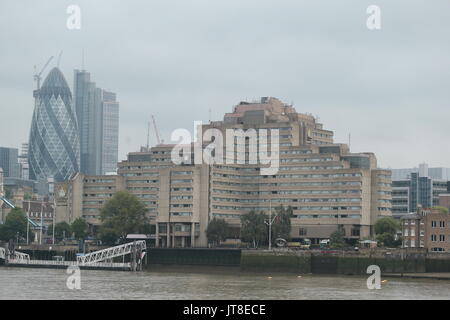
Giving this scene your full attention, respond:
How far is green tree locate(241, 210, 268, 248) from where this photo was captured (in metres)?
174

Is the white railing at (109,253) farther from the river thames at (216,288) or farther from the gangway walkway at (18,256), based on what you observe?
the river thames at (216,288)

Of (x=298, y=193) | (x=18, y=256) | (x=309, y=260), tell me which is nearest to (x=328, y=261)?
(x=309, y=260)

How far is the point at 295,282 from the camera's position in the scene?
12012 centimetres

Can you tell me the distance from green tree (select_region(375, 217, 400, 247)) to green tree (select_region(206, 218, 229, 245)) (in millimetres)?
25649

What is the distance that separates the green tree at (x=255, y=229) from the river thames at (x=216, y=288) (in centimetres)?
3966

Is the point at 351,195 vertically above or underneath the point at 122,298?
above

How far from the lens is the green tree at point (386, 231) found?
17450 cm

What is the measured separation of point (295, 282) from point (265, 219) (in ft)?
187

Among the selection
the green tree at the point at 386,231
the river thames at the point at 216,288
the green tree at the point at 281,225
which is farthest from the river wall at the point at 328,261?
the green tree at the point at 386,231

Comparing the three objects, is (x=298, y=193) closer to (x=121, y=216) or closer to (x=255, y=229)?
(x=255, y=229)

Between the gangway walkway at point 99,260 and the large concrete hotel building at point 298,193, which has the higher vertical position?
the large concrete hotel building at point 298,193
